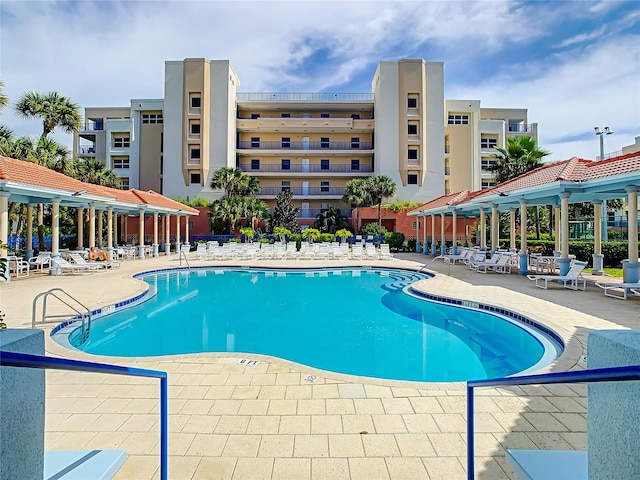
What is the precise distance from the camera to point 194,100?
3528 centimetres

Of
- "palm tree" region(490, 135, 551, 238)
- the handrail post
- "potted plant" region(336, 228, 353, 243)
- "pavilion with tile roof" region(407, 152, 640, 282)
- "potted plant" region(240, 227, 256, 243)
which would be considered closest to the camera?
the handrail post

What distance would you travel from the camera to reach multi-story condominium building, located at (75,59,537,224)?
3491cm

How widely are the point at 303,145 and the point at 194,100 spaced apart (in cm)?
1076

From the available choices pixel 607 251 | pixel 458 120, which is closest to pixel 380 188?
pixel 458 120

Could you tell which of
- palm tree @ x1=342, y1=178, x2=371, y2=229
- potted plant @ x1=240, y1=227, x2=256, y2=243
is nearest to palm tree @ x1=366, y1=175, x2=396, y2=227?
palm tree @ x1=342, y1=178, x2=371, y2=229

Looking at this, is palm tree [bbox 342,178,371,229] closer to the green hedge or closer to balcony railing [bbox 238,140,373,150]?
balcony railing [bbox 238,140,373,150]

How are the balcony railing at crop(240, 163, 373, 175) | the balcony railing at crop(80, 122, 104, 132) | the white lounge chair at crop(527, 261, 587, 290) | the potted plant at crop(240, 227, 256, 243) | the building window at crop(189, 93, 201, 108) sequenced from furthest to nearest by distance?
the balcony railing at crop(80, 122, 104, 132) < the balcony railing at crop(240, 163, 373, 175) < the building window at crop(189, 93, 201, 108) < the potted plant at crop(240, 227, 256, 243) < the white lounge chair at crop(527, 261, 587, 290)

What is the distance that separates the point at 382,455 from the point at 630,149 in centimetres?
2253

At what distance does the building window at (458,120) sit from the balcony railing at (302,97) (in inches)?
328

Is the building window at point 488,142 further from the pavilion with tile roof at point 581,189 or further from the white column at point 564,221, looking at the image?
the white column at point 564,221

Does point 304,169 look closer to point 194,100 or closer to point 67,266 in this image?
point 194,100

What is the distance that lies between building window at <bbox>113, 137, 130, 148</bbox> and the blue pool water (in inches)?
1265

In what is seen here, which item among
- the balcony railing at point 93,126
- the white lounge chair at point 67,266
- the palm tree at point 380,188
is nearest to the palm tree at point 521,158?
the palm tree at point 380,188

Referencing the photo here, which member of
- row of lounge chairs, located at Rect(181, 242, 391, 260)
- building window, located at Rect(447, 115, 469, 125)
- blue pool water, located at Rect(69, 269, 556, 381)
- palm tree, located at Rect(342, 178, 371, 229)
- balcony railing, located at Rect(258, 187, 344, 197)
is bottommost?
blue pool water, located at Rect(69, 269, 556, 381)
